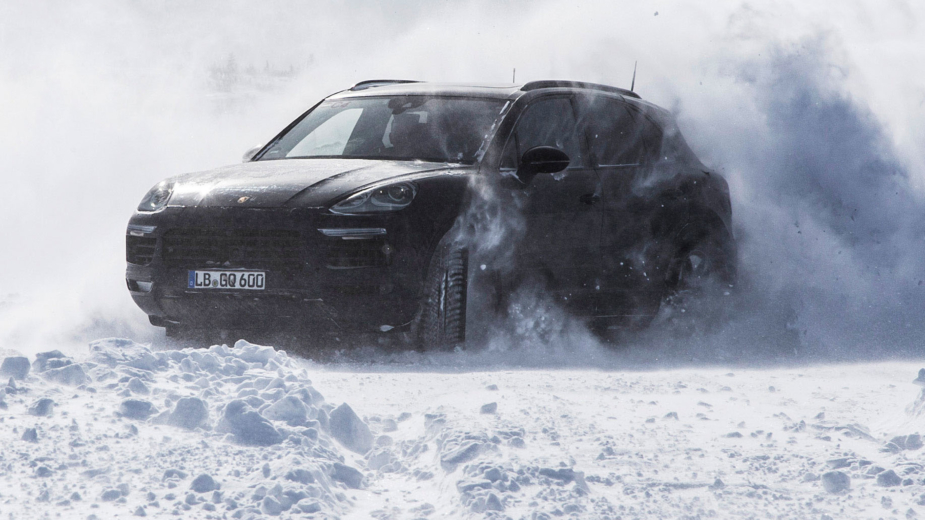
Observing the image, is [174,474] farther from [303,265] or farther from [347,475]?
[303,265]

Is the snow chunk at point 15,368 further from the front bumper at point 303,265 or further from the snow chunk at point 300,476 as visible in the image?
the front bumper at point 303,265

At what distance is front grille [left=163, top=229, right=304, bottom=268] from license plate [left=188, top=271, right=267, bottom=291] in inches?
1.6

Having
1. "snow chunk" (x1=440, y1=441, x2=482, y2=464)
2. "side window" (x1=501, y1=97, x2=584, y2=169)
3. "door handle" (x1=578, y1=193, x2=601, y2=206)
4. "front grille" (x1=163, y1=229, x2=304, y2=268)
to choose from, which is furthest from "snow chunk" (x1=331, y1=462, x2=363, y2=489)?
"door handle" (x1=578, y1=193, x2=601, y2=206)

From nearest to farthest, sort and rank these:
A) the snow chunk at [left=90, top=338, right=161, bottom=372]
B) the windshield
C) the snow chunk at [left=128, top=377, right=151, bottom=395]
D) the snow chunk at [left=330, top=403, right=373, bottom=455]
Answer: the snow chunk at [left=330, top=403, right=373, bottom=455], the snow chunk at [left=128, top=377, right=151, bottom=395], the snow chunk at [left=90, top=338, right=161, bottom=372], the windshield

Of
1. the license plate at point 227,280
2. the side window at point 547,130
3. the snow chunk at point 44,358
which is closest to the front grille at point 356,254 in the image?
the license plate at point 227,280

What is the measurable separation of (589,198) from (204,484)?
379 centimetres

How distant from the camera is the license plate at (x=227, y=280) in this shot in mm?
5539

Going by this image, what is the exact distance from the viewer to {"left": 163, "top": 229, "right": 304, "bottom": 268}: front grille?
217 inches

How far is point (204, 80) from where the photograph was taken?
1227 inches

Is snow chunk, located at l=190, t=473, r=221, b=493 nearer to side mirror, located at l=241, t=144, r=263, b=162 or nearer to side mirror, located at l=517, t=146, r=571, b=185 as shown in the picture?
side mirror, located at l=517, t=146, r=571, b=185

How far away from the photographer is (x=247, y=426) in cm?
367

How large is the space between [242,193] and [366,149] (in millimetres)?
1068

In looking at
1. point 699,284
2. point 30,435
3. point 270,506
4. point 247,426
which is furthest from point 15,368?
point 699,284

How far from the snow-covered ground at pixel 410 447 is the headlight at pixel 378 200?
36.1 inches
